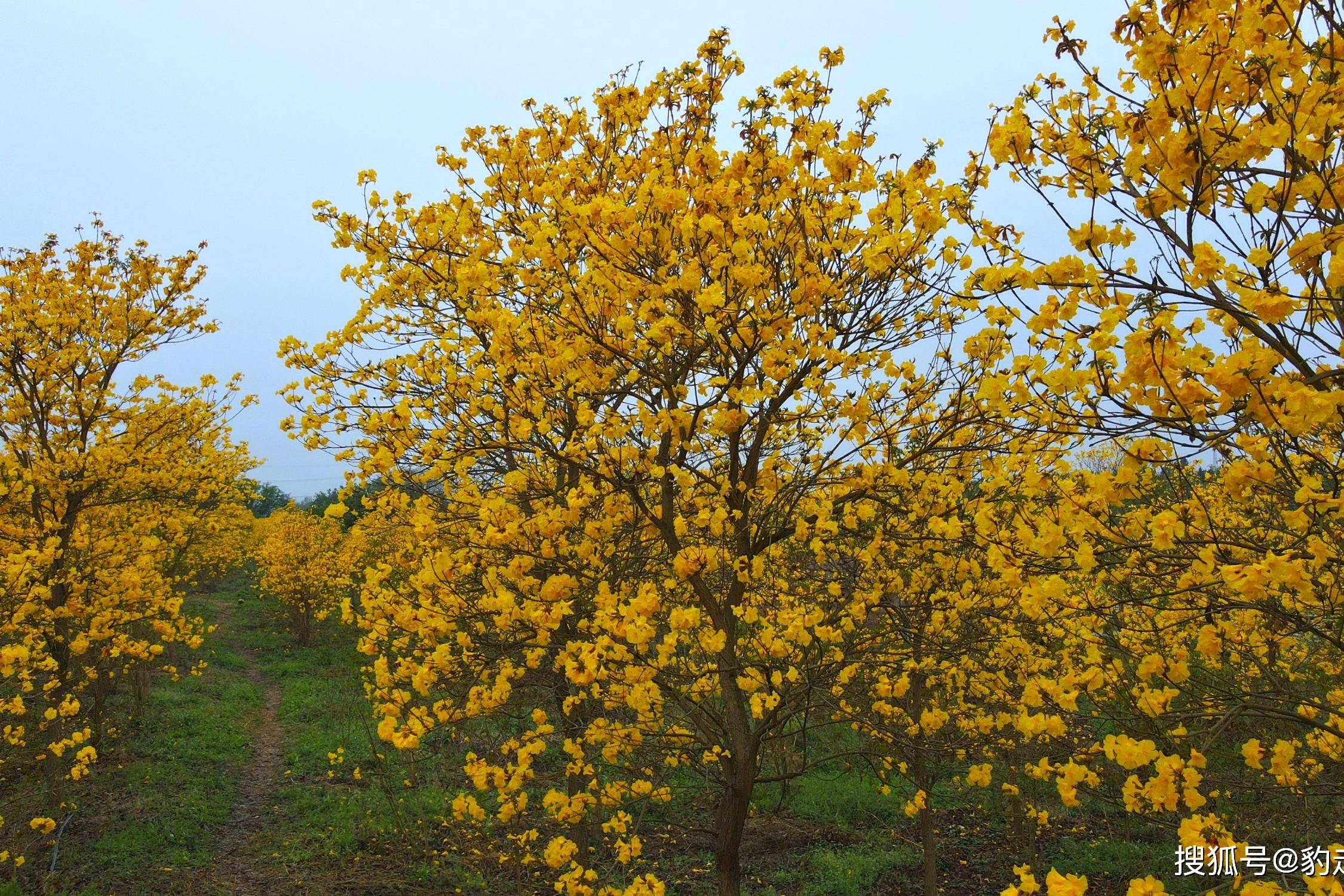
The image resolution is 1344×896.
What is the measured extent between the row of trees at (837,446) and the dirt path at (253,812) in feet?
15.8

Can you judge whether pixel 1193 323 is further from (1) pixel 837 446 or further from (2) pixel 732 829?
(2) pixel 732 829

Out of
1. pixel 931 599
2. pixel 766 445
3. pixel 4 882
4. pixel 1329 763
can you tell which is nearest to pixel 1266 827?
pixel 1329 763

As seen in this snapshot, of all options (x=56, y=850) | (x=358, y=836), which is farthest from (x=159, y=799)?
(x=358, y=836)

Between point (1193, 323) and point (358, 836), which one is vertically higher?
point (1193, 323)

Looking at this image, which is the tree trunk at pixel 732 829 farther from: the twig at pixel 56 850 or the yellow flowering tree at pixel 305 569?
the yellow flowering tree at pixel 305 569

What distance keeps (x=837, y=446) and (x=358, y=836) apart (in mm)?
8222

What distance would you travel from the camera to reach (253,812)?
956 centimetres

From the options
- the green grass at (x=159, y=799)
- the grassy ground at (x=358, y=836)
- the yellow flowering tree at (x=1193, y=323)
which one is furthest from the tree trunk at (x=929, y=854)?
the green grass at (x=159, y=799)

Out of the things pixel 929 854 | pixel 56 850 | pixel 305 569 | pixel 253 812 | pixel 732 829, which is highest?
pixel 305 569

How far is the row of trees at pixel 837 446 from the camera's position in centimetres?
233

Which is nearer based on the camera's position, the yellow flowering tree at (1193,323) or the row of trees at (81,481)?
the yellow flowering tree at (1193,323)

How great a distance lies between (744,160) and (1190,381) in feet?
8.40

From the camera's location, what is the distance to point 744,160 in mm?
3936

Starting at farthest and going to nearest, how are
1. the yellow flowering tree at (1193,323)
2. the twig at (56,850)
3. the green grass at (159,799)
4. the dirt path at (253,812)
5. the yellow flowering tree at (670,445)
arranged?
the dirt path at (253,812) → the green grass at (159,799) → the twig at (56,850) → the yellow flowering tree at (670,445) → the yellow flowering tree at (1193,323)
